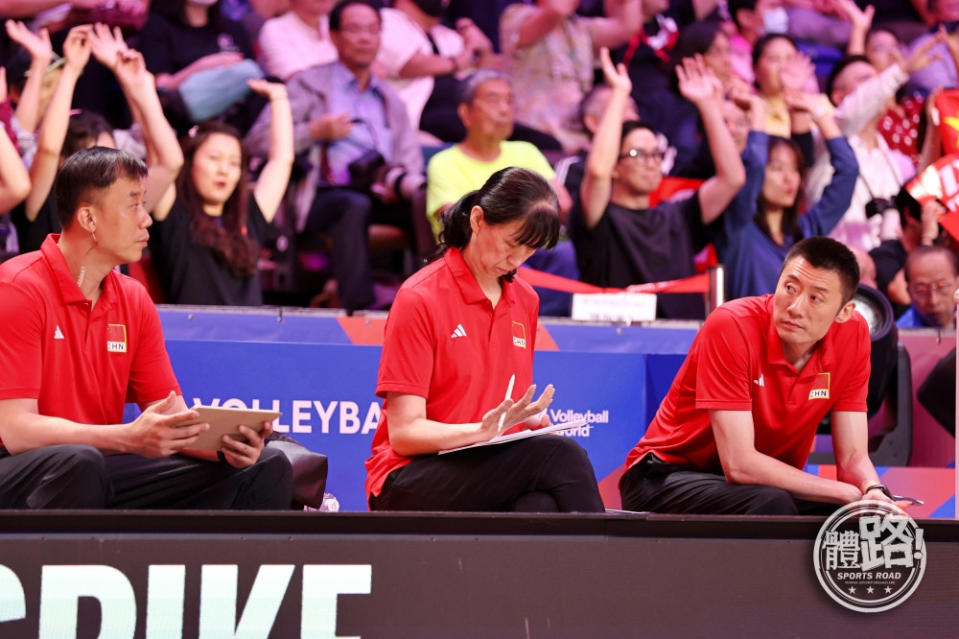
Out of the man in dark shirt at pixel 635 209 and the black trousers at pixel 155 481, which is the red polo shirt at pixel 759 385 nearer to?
the black trousers at pixel 155 481

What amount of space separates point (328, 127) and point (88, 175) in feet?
9.16

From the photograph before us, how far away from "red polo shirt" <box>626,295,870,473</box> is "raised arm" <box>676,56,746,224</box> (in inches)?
95.9

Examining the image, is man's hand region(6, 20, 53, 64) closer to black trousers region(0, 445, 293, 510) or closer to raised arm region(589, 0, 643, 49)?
black trousers region(0, 445, 293, 510)

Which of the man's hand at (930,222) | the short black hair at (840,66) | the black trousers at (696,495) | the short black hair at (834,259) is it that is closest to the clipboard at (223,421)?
the black trousers at (696,495)

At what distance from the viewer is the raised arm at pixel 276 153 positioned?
4.95 meters

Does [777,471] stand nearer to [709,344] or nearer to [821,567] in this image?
[709,344]

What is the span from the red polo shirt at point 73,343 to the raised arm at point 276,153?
213cm

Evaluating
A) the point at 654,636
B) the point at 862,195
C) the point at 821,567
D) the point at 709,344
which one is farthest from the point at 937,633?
the point at 862,195

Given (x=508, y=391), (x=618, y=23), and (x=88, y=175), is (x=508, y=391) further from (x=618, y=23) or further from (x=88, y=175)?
(x=618, y=23)

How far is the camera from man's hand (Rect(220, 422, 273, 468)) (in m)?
2.52

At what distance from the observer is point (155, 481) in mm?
2592

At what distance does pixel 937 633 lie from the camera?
2289mm

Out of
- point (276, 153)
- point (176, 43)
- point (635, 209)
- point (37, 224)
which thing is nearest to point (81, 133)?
point (37, 224)

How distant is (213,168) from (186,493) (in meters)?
2.27
